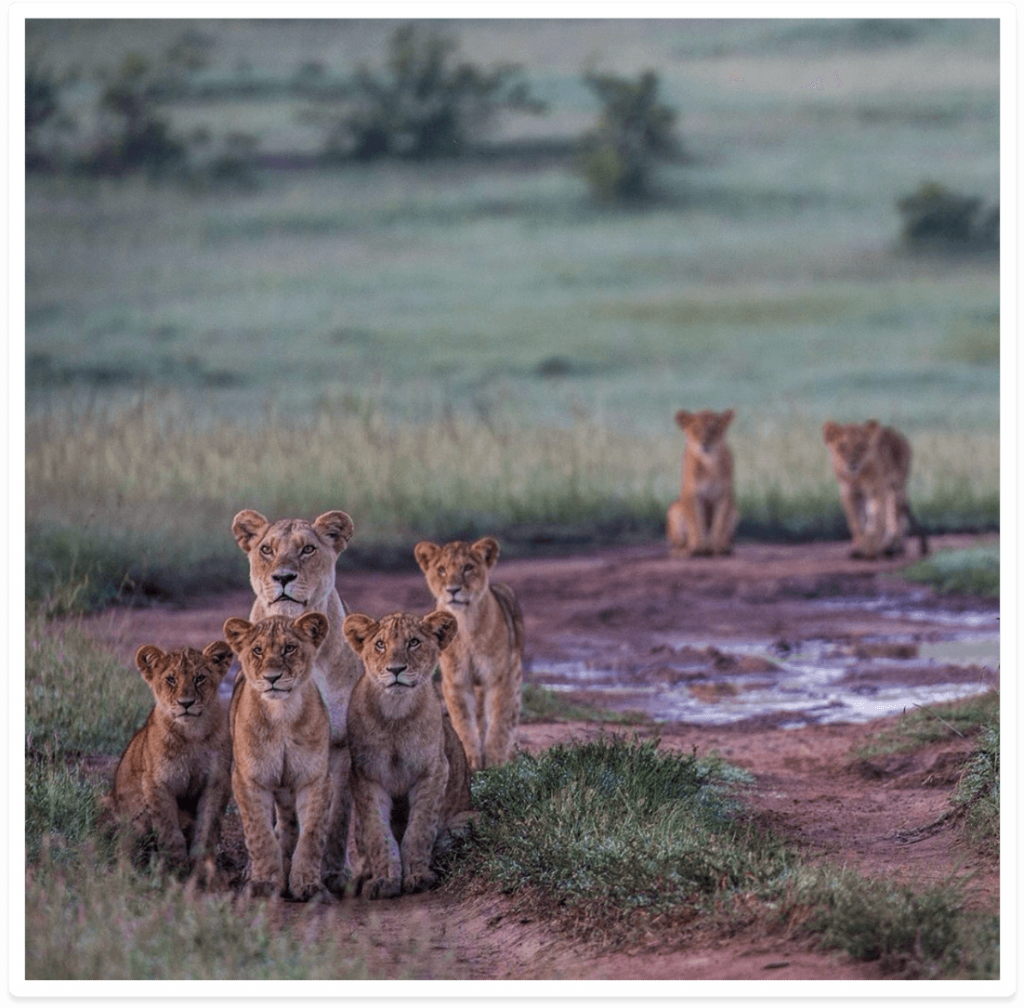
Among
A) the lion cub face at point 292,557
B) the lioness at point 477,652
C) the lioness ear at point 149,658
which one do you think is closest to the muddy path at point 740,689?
the lioness at point 477,652

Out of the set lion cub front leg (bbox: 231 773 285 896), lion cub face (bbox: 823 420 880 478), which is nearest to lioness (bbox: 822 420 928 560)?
lion cub face (bbox: 823 420 880 478)

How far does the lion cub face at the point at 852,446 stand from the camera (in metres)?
14.1

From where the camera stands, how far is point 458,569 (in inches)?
313

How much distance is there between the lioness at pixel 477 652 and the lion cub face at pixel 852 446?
6330mm

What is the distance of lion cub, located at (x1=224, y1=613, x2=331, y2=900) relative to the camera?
650 centimetres

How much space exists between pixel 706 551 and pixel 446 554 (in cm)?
688

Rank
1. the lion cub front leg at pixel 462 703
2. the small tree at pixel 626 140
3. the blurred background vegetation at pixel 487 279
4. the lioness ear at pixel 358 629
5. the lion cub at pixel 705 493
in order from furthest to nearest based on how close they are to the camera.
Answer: the lion cub at pixel 705 493
the small tree at pixel 626 140
the blurred background vegetation at pixel 487 279
the lion cub front leg at pixel 462 703
the lioness ear at pixel 358 629

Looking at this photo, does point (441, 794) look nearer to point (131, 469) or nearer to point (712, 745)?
point (712, 745)

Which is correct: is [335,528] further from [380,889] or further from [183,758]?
[380,889]

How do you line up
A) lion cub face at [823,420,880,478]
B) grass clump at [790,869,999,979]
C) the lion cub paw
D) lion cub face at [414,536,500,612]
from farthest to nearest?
1. lion cub face at [823,420,880,478]
2. lion cub face at [414,536,500,612]
3. the lion cub paw
4. grass clump at [790,869,999,979]

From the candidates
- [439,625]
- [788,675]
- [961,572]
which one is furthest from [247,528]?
[961,572]

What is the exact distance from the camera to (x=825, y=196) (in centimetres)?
1647

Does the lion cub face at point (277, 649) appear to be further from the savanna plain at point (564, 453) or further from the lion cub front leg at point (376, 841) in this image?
the savanna plain at point (564, 453)

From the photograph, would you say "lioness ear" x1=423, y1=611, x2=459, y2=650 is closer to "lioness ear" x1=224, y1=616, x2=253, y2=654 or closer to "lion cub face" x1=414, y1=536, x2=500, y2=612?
"lioness ear" x1=224, y1=616, x2=253, y2=654
